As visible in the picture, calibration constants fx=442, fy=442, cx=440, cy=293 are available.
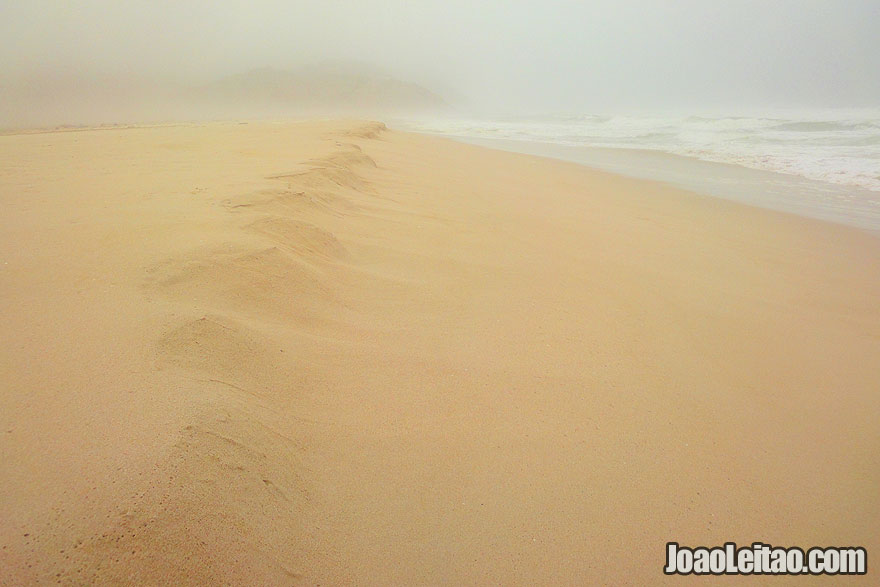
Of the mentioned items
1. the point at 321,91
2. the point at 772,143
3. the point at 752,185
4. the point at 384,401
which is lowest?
the point at 384,401

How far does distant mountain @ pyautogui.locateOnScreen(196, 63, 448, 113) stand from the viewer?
54.9 metres

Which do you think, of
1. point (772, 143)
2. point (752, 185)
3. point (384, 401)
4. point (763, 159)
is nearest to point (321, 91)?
point (772, 143)

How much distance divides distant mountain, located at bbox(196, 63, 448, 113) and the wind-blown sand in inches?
2181

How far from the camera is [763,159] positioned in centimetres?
836

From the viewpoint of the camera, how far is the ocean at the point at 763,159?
529 centimetres

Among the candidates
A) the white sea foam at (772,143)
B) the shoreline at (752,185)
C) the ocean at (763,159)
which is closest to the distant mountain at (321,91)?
the white sea foam at (772,143)

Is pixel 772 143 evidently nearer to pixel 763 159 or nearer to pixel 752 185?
pixel 763 159

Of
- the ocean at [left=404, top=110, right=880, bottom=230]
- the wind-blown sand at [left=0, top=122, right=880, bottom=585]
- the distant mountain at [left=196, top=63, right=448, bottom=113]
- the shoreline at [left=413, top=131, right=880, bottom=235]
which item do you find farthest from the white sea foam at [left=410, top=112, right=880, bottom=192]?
the distant mountain at [left=196, top=63, right=448, bottom=113]

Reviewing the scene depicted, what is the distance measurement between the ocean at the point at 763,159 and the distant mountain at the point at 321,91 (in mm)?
45796

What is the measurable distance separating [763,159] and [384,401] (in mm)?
9867

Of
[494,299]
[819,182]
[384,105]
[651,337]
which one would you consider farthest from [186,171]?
[384,105]

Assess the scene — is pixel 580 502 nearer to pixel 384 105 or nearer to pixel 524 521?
pixel 524 521

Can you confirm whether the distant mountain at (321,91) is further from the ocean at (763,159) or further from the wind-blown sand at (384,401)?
Answer: the wind-blown sand at (384,401)

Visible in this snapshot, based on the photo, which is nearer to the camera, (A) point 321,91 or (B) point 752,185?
(B) point 752,185
